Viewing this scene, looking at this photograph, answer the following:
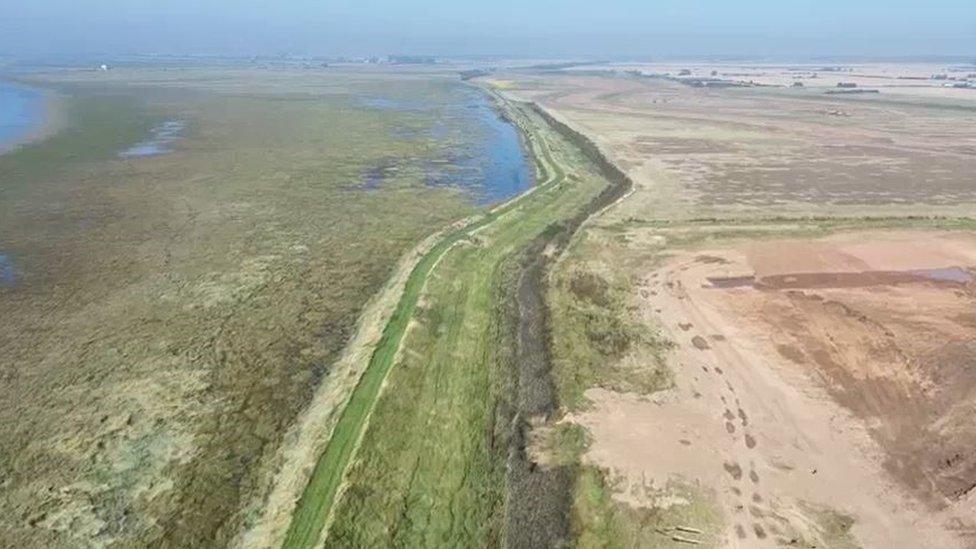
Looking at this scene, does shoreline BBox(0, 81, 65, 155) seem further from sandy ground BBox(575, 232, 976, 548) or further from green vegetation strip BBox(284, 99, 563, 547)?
sandy ground BBox(575, 232, 976, 548)

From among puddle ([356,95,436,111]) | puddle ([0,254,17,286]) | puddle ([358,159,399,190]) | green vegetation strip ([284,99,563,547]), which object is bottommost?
puddle ([356,95,436,111])

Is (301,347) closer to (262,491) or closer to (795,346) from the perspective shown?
(262,491)

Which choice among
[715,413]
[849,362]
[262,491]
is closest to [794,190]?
[849,362]

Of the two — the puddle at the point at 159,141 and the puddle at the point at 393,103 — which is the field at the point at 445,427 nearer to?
the puddle at the point at 159,141

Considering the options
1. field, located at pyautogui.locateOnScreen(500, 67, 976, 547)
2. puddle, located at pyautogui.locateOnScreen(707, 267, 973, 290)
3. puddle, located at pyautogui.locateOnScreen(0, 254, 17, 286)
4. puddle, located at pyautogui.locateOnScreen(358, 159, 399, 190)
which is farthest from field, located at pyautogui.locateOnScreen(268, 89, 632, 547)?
puddle, located at pyautogui.locateOnScreen(358, 159, 399, 190)

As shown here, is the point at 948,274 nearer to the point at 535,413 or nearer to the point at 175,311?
the point at 535,413
